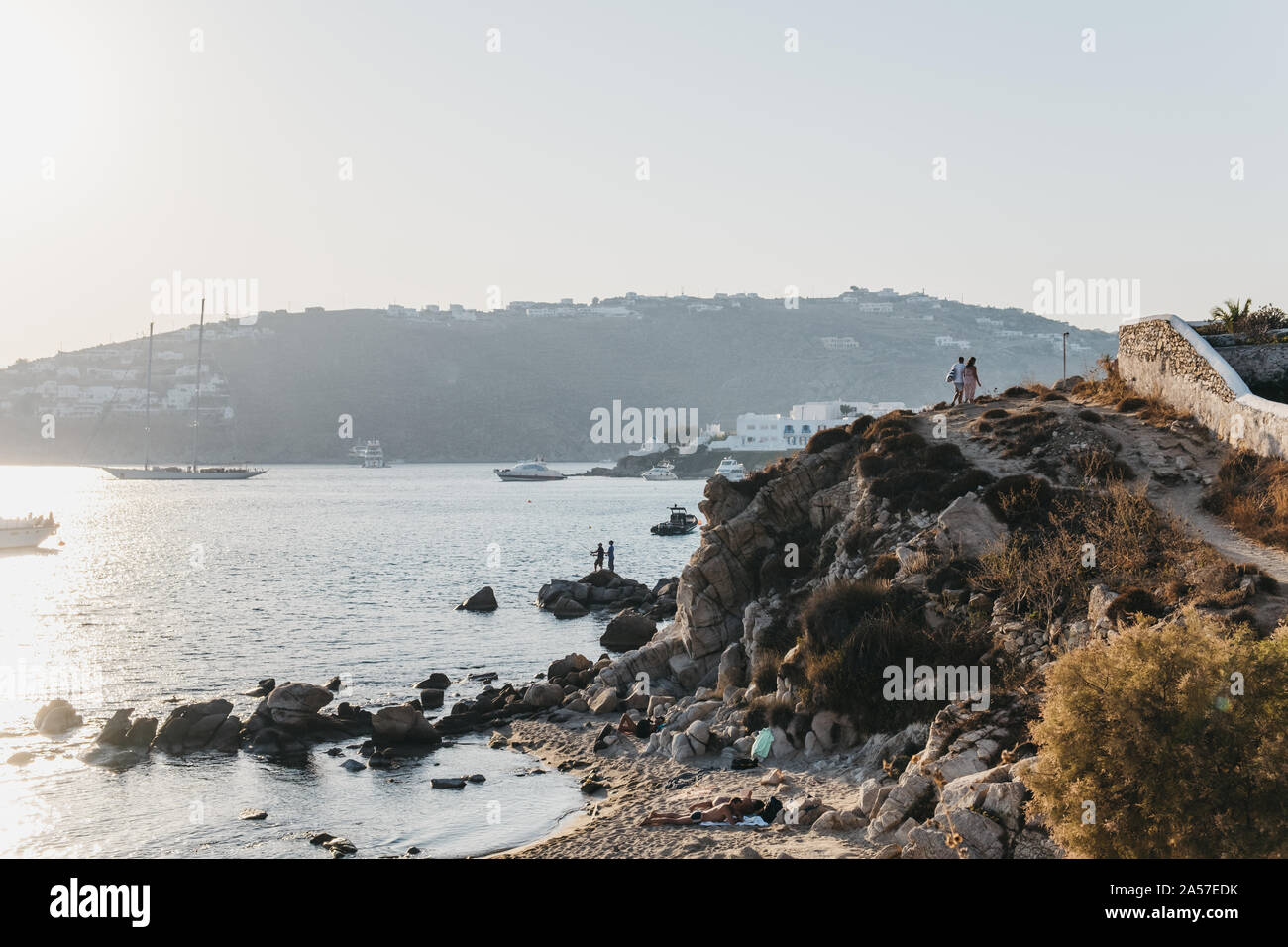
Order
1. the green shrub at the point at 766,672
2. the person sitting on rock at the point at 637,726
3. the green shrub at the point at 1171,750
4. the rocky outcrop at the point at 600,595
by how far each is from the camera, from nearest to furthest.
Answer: the green shrub at the point at 1171,750
the green shrub at the point at 766,672
the person sitting on rock at the point at 637,726
the rocky outcrop at the point at 600,595

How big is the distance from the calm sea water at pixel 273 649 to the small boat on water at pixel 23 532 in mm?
1709

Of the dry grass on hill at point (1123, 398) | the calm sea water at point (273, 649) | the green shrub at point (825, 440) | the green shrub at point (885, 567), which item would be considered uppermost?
the dry grass on hill at point (1123, 398)

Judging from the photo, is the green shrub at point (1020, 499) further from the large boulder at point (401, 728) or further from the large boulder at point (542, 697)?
the large boulder at point (401, 728)

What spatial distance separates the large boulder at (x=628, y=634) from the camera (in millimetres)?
37719

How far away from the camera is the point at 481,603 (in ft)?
159

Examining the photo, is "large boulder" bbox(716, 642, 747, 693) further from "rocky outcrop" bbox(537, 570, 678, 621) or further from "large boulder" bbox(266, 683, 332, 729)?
"rocky outcrop" bbox(537, 570, 678, 621)

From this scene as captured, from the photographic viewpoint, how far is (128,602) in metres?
51.6

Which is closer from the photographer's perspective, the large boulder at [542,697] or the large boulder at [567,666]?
the large boulder at [542,697]

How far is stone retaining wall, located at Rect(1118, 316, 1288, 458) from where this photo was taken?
2084 cm

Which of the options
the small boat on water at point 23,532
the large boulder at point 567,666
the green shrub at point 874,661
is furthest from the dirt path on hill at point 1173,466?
the small boat on water at point 23,532

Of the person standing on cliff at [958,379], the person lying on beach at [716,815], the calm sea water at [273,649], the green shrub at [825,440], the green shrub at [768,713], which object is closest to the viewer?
the person lying on beach at [716,815]
